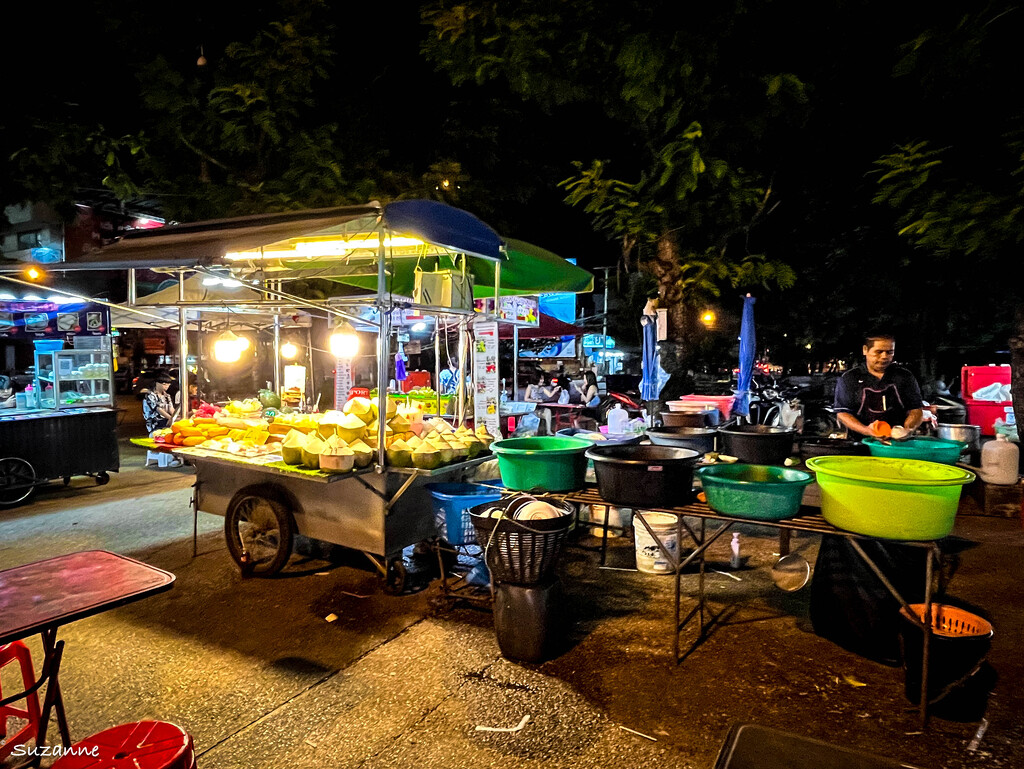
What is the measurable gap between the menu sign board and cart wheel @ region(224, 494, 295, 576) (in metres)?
7.87

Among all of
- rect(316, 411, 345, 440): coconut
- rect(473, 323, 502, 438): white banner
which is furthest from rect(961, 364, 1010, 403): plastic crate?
rect(316, 411, 345, 440): coconut

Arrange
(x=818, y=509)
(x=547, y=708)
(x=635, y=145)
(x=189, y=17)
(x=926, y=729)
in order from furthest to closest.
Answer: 1. (x=635, y=145)
2. (x=189, y=17)
3. (x=818, y=509)
4. (x=547, y=708)
5. (x=926, y=729)

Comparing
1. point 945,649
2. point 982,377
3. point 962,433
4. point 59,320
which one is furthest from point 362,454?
point 982,377

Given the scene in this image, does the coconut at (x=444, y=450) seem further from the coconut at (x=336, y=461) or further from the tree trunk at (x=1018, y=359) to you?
the tree trunk at (x=1018, y=359)

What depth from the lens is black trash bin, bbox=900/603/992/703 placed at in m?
3.19

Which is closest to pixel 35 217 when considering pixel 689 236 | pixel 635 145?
pixel 635 145

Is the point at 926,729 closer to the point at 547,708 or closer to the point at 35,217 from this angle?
the point at 547,708

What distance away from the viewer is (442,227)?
16.0 ft

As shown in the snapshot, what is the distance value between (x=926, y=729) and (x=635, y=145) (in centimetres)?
1154

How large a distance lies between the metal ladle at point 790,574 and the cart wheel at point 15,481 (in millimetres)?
9491

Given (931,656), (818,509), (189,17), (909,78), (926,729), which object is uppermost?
(189,17)

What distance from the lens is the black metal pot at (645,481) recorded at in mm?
3682

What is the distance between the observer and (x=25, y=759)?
2863 mm

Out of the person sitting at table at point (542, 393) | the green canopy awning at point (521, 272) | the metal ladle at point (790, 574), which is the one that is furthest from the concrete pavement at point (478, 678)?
the person sitting at table at point (542, 393)
